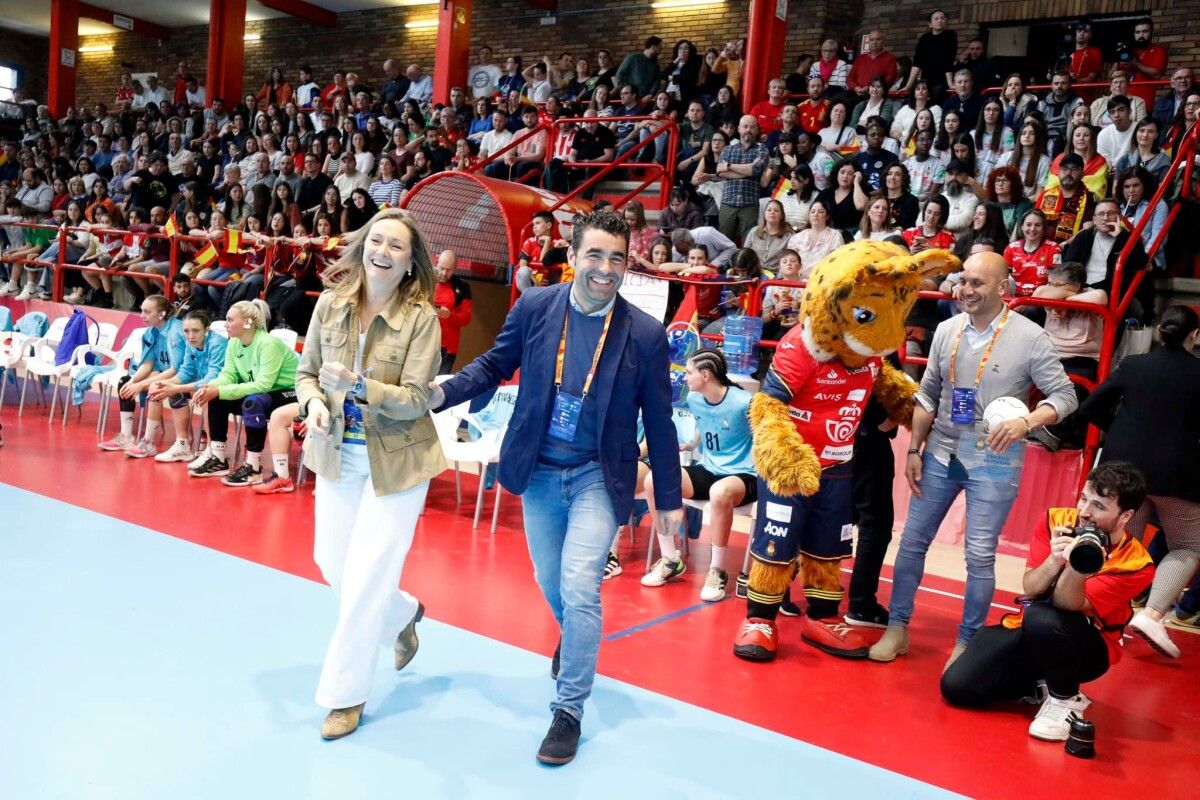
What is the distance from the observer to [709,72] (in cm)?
1300

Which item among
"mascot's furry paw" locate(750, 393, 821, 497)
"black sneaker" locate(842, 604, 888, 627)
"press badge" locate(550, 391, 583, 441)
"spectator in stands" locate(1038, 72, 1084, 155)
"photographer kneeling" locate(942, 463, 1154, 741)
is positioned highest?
"spectator in stands" locate(1038, 72, 1084, 155)

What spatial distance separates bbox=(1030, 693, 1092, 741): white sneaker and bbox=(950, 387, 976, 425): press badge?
1121 mm

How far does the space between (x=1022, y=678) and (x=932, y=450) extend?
0.98 m

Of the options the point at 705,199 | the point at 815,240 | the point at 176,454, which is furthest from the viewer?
the point at 705,199

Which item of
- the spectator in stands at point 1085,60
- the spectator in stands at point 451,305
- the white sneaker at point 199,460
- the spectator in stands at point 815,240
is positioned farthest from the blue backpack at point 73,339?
the spectator in stands at point 1085,60

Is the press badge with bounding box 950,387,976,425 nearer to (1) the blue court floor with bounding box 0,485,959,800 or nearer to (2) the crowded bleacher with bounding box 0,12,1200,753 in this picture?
(2) the crowded bleacher with bounding box 0,12,1200,753

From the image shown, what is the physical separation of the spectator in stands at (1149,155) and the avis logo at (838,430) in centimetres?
508

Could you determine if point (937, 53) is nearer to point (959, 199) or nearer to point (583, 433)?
point (959, 199)

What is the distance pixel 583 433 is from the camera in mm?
3312

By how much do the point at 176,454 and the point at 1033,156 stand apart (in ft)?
23.6

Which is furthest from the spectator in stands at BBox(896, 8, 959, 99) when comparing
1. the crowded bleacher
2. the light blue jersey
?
the light blue jersey

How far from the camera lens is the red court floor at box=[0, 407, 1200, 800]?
11.7 ft

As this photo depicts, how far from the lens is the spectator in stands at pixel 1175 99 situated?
9.10 meters

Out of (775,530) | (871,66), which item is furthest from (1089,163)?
(775,530)
